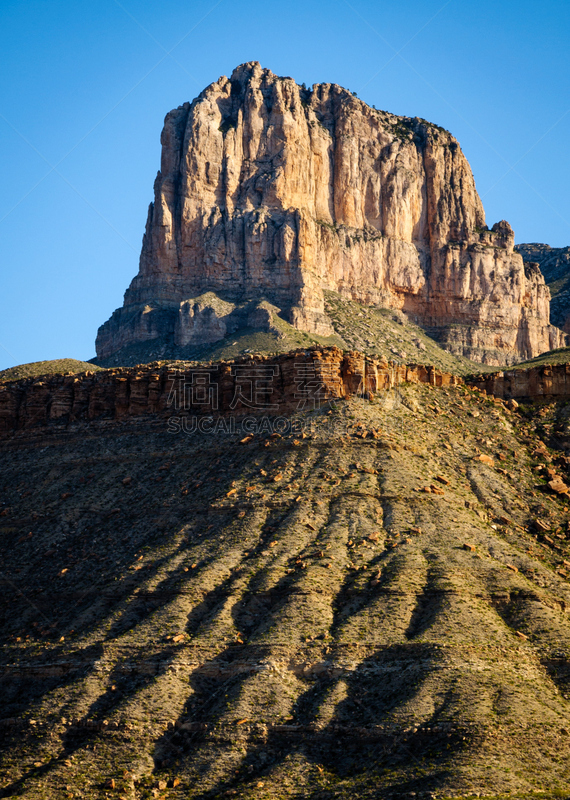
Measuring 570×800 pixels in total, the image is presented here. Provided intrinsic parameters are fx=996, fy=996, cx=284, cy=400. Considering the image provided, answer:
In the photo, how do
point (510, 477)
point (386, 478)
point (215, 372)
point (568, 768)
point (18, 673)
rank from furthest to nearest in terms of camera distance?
1. point (215, 372)
2. point (510, 477)
3. point (386, 478)
4. point (18, 673)
5. point (568, 768)

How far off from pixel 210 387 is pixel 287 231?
93.0 meters

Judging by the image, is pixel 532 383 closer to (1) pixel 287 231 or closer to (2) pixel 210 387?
(2) pixel 210 387

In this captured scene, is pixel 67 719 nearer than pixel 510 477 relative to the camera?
Yes

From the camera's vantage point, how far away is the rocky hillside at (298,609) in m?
46.9

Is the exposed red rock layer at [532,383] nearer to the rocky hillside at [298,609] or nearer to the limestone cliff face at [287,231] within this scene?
the rocky hillside at [298,609]

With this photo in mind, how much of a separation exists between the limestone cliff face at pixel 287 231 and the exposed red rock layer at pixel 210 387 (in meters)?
67.8

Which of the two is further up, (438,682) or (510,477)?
(510,477)

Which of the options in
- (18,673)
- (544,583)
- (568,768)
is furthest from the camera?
(544,583)

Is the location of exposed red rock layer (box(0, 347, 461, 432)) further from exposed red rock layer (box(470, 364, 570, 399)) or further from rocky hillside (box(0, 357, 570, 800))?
exposed red rock layer (box(470, 364, 570, 399))

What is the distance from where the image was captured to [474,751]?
148 feet

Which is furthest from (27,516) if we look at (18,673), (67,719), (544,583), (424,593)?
(544,583)

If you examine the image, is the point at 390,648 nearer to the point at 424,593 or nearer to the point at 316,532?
the point at 424,593

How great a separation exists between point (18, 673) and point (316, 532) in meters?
19.8

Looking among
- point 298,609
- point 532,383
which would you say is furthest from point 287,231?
point 298,609
